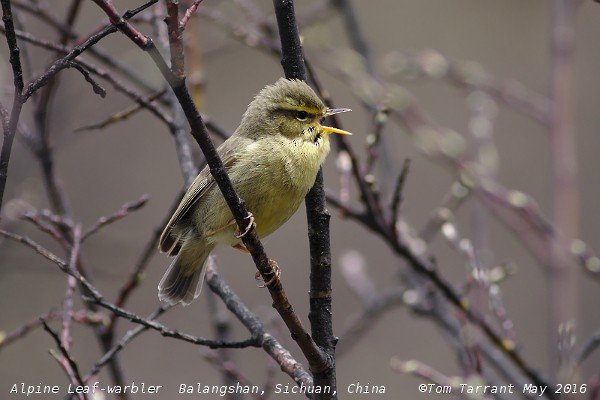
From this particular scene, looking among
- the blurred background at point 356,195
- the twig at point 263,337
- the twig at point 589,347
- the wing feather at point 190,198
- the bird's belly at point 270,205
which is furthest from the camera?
the blurred background at point 356,195

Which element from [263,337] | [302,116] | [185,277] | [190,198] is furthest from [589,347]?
[185,277]

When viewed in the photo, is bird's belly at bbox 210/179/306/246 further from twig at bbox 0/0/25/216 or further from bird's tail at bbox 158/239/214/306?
twig at bbox 0/0/25/216

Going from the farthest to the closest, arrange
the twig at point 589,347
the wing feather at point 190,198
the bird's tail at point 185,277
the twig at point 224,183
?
the bird's tail at point 185,277 → the wing feather at point 190,198 → the twig at point 589,347 → the twig at point 224,183

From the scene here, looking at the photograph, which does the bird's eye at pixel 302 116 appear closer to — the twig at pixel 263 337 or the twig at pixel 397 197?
the twig at pixel 397 197

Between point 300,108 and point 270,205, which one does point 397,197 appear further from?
point 300,108

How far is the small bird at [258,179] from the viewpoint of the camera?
3.24m

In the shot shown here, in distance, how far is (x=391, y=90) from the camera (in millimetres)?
4172

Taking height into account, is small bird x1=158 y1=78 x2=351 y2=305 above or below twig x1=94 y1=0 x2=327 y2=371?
above

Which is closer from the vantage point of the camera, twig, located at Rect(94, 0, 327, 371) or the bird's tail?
twig, located at Rect(94, 0, 327, 371)

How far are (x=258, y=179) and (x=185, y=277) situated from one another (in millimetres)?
796

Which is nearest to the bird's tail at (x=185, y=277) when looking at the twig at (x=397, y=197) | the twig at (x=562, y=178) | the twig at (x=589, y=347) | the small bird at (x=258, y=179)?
the small bird at (x=258, y=179)

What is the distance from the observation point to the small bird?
3.24 metres

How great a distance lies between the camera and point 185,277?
12.4 ft

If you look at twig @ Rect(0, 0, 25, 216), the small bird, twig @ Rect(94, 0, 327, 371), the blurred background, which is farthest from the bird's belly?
the blurred background
